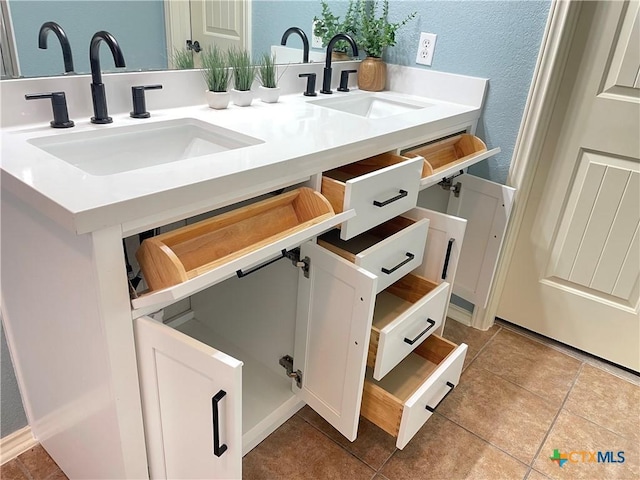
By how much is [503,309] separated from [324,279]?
1.21m

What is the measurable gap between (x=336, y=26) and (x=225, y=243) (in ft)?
4.04

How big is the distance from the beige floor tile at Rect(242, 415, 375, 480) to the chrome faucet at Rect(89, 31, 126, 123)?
1039 mm

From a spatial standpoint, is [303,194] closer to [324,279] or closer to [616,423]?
[324,279]

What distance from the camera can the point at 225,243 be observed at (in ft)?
3.48

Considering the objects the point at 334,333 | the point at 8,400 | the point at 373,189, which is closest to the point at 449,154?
the point at 373,189

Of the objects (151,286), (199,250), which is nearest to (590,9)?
(199,250)

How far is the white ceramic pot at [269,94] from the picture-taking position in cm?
165

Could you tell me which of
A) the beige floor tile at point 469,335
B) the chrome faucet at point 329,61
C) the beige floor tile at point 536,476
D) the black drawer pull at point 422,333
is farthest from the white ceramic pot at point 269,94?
the beige floor tile at point 536,476

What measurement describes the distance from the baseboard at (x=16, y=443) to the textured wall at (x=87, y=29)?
1.00 m

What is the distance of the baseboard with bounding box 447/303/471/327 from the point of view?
2.16 metres

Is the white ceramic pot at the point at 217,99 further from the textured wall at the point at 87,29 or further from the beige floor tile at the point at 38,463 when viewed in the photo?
the beige floor tile at the point at 38,463

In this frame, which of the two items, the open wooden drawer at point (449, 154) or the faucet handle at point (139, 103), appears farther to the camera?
the open wooden drawer at point (449, 154)

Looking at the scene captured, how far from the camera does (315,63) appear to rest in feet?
6.19

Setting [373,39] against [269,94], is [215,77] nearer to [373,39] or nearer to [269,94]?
[269,94]
